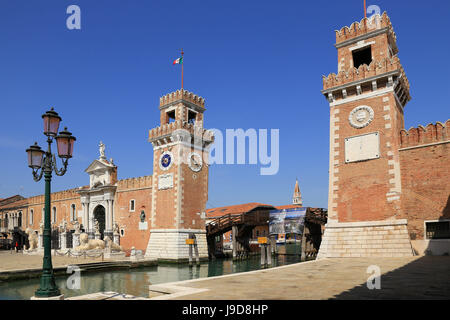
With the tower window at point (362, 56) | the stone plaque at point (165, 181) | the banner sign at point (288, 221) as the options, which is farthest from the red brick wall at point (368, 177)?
the stone plaque at point (165, 181)

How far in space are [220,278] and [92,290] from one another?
9.52 metres

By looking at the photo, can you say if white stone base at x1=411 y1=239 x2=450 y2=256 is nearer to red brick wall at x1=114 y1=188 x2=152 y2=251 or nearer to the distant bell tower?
red brick wall at x1=114 y1=188 x2=152 y2=251

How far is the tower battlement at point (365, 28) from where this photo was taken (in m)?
20.7

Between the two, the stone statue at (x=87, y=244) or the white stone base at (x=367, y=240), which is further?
the stone statue at (x=87, y=244)

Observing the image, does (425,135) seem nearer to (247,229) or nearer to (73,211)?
(247,229)

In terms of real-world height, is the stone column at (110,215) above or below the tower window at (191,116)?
below

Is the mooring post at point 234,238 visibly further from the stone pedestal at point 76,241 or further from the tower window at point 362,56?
the tower window at point 362,56

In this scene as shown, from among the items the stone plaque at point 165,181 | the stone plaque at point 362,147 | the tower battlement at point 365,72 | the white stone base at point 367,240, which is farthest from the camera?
the stone plaque at point 165,181

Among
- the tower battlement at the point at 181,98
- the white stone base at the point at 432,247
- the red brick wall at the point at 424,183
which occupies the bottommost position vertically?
the white stone base at the point at 432,247

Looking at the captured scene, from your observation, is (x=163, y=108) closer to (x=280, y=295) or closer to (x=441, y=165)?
(x=441, y=165)

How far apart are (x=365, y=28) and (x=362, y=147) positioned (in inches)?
286

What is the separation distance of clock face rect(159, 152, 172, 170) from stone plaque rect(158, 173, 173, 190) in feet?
2.46
